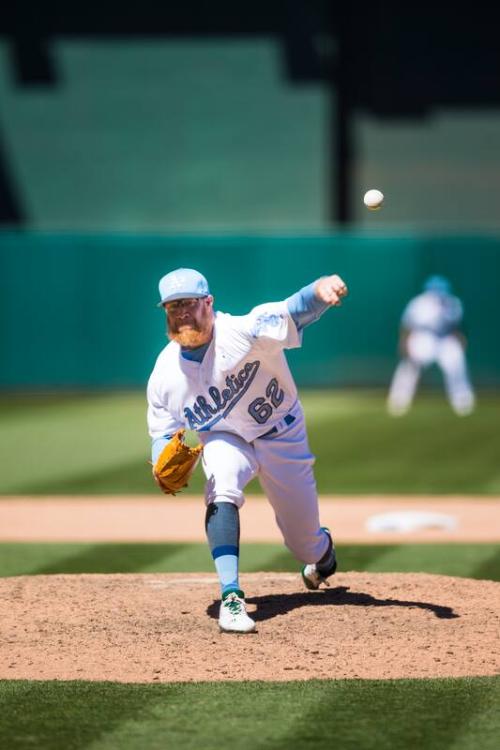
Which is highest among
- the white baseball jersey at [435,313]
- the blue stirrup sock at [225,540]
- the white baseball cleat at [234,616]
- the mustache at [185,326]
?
the white baseball jersey at [435,313]

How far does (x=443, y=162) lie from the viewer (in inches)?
918

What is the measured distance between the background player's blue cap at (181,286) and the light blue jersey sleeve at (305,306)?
1.32 ft

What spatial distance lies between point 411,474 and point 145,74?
1302 cm

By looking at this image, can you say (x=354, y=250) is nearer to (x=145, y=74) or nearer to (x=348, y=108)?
(x=348, y=108)

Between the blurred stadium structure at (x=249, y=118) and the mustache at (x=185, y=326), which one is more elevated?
the blurred stadium structure at (x=249, y=118)

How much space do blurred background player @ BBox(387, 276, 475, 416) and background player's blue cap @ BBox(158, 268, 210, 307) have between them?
12089 mm

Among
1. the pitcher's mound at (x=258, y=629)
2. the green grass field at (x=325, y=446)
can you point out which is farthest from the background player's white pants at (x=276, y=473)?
the green grass field at (x=325, y=446)

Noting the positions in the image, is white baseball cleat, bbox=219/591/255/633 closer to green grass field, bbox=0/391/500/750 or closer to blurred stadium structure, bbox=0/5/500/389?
green grass field, bbox=0/391/500/750

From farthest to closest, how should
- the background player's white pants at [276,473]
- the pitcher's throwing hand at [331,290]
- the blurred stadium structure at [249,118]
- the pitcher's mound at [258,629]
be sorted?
1. the blurred stadium structure at [249,118]
2. the background player's white pants at [276,473]
3. the pitcher's throwing hand at [331,290]
4. the pitcher's mound at [258,629]

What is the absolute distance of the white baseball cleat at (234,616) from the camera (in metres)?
6.05

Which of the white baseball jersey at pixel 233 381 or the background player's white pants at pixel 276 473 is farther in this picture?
the background player's white pants at pixel 276 473

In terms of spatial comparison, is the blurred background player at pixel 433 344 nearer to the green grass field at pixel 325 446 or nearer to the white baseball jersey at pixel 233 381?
the green grass field at pixel 325 446

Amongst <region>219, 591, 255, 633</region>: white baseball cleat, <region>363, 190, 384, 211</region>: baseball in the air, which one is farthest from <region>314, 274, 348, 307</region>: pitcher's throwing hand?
<region>219, 591, 255, 633</region>: white baseball cleat

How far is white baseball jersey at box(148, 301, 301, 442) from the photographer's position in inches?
243
